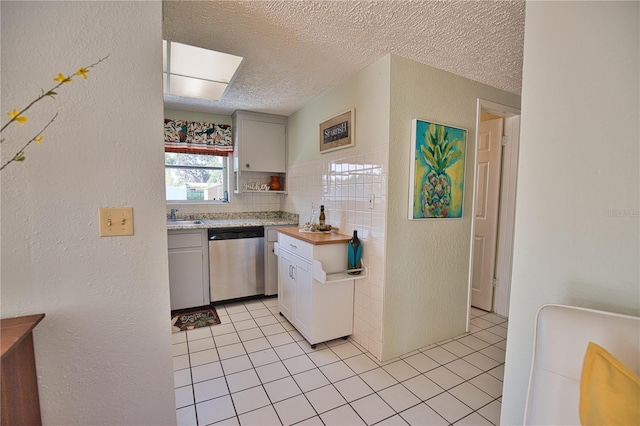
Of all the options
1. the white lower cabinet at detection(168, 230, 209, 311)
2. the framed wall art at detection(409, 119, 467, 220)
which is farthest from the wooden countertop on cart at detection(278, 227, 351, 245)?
the white lower cabinet at detection(168, 230, 209, 311)

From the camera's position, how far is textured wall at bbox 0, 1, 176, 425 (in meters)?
1.03

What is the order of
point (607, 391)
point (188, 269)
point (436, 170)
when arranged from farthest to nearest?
point (188, 269), point (436, 170), point (607, 391)

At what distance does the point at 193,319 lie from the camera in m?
2.76

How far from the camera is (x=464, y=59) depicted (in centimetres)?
202

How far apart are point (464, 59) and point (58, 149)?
2.42m

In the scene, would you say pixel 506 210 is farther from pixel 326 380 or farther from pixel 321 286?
pixel 326 380

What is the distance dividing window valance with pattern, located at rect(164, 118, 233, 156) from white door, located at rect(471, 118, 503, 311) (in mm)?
2964

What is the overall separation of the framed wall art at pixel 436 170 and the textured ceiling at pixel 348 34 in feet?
1.65

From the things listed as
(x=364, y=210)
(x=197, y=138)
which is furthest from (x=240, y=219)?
(x=364, y=210)

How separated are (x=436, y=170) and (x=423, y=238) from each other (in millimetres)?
553

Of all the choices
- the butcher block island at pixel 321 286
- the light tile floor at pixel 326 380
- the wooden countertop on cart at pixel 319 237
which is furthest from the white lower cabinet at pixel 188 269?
the butcher block island at pixel 321 286

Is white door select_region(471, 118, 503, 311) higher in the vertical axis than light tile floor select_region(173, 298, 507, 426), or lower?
higher

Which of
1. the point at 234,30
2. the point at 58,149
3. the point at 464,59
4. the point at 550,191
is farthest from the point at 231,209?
the point at 550,191

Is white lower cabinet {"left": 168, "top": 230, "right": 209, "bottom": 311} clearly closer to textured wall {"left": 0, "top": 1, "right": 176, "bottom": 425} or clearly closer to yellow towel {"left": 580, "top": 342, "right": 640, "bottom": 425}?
textured wall {"left": 0, "top": 1, "right": 176, "bottom": 425}
